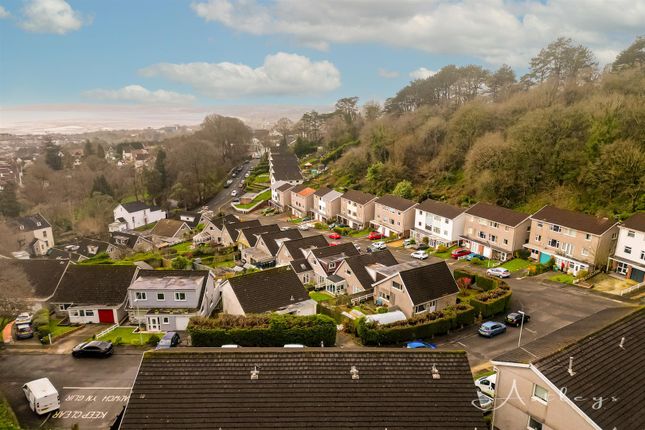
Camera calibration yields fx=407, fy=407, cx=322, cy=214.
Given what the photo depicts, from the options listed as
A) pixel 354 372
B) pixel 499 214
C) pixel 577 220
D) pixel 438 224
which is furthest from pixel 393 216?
pixel 354 372

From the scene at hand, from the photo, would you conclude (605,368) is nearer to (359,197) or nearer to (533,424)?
(533,424)

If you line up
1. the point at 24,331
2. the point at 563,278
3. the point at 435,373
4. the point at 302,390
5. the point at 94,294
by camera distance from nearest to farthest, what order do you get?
the point at 302,390 < the point at 435,373 < the point at 24,331 < the point at 94,294 < the point at 563,278

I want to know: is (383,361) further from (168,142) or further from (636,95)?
(168,142)

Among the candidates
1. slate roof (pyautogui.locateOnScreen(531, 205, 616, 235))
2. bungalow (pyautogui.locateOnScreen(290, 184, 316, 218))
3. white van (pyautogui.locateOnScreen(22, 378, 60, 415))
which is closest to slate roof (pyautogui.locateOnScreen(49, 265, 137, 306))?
white van (pyautogui.locateOnScreen(22, 378, 60, 415))

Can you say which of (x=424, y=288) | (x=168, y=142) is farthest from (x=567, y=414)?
(x=168, y=142)

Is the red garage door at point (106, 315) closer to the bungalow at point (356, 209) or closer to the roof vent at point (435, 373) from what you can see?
the roof vent at point (435, 373)

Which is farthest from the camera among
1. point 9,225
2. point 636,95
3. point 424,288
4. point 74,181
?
point 74,181
